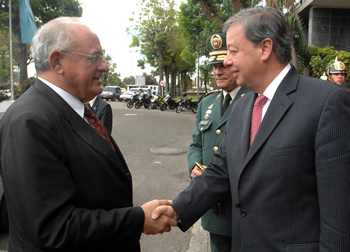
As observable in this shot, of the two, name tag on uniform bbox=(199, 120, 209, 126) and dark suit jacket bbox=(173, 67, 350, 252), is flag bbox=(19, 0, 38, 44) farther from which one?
dark suit jacket bbox=(173, 67, 350, 252)

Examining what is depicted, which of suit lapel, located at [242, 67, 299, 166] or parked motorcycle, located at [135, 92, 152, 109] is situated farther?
parked motorcycle, located at [135, 92, 152, 109]

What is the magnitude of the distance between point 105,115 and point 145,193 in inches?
61.1

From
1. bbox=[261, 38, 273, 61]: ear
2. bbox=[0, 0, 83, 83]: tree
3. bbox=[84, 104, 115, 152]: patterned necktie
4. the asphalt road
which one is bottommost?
the asphalt road

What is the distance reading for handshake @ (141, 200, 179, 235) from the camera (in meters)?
1.68

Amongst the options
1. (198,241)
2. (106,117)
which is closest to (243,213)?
(198,241)

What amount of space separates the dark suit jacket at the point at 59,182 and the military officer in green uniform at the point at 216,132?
0.95 metres

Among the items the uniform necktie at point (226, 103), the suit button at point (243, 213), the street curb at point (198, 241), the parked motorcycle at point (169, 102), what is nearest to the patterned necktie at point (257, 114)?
the suit button at point (243, 213)

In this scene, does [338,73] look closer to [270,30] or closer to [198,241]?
[198,241]

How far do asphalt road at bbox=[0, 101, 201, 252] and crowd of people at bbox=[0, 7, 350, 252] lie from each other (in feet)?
6.00

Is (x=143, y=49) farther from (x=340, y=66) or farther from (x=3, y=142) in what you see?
(x=3, y=142)

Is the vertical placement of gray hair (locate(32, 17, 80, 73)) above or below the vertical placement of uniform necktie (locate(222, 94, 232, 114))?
above

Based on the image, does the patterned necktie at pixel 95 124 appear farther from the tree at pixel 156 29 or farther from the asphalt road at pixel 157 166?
the tree at pixel 156 29

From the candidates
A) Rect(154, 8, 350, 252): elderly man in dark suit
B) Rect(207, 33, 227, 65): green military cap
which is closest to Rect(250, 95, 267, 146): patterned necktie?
Rect(154, 8, 350, 252): elderly man in dark suit

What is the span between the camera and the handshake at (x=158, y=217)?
66.0 inches
